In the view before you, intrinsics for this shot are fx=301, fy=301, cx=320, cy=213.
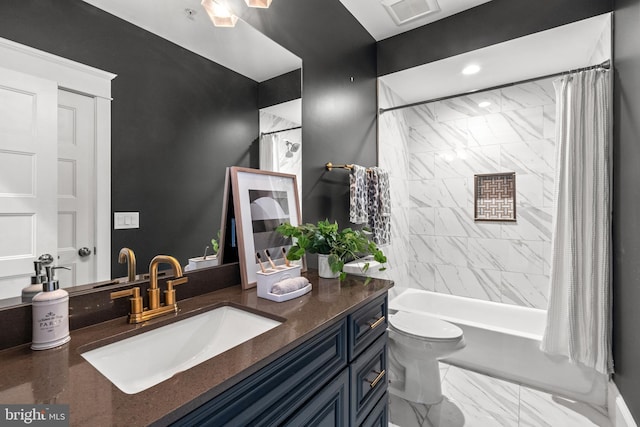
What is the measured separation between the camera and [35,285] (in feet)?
2.56

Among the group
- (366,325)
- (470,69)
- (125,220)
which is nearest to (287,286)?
(366,325)

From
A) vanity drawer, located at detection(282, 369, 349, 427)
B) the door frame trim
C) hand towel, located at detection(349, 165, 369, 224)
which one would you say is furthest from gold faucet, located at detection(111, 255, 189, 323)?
hand towel, located at detection(349, 165, 369, 224)

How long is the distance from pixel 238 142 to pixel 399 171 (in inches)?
86.3

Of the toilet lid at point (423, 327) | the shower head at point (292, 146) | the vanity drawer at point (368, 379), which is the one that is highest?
the shower head at point (292, 146)

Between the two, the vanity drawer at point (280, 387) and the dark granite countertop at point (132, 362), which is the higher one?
the dark granite countertop at point (132, 362)

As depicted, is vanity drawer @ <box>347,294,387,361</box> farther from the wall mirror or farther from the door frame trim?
the door frame trim

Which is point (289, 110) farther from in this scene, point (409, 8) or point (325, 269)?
point (409, 8)

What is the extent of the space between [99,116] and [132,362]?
0.71 m

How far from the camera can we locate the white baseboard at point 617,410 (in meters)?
1.47

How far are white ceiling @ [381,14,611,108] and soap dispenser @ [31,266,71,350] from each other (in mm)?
2686

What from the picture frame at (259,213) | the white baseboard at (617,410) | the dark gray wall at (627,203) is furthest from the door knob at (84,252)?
the white baseboard at (617,410)

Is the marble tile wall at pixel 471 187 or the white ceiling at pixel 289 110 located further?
the marble tile wall at pixel 471 187

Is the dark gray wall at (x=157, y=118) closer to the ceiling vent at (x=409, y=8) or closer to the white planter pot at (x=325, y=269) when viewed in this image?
the white planter pot at (x=325, y=269)

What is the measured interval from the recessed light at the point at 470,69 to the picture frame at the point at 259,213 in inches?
74.5
